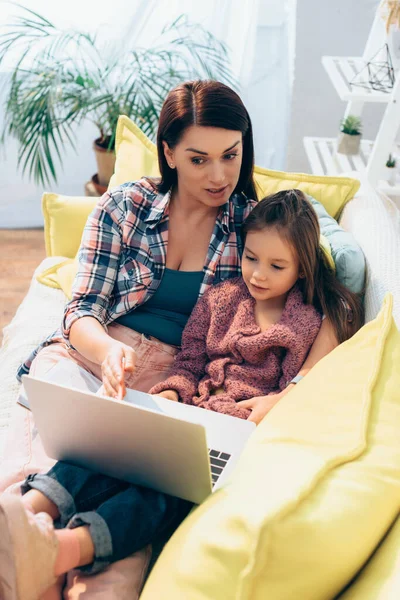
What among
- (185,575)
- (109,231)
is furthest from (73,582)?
(109,231)

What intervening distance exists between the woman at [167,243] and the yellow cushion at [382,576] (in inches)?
20.5

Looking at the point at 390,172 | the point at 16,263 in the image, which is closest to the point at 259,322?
the point at 390,172

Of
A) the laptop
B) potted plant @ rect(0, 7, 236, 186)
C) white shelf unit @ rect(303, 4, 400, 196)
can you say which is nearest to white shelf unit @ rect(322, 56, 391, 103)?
white shelf unit @ rect(303, 4, 400, 196)

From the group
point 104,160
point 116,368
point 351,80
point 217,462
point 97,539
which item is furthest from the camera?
point 104,160

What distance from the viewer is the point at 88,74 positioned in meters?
2.42

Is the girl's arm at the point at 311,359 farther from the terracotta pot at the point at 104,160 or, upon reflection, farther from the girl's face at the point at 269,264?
the terracotta pot at the point at 104,160

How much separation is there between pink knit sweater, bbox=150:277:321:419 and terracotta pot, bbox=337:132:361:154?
1038 millimetres

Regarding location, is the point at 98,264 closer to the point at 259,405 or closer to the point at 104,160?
the point at 259,405

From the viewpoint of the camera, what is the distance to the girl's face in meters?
1.30

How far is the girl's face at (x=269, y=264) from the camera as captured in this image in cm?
130

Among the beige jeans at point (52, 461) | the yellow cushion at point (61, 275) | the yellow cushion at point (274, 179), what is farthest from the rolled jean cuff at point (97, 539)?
the yellow cushion at point (274, 179)

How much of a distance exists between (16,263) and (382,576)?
2201mm

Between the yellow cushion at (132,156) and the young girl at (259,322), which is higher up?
the yellow cushion at (132,156)

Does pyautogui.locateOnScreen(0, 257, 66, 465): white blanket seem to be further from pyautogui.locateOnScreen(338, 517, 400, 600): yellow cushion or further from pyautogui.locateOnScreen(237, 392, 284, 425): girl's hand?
pyautogui.locateOnScreen(338, 517, 400, 600): yellow cushion
